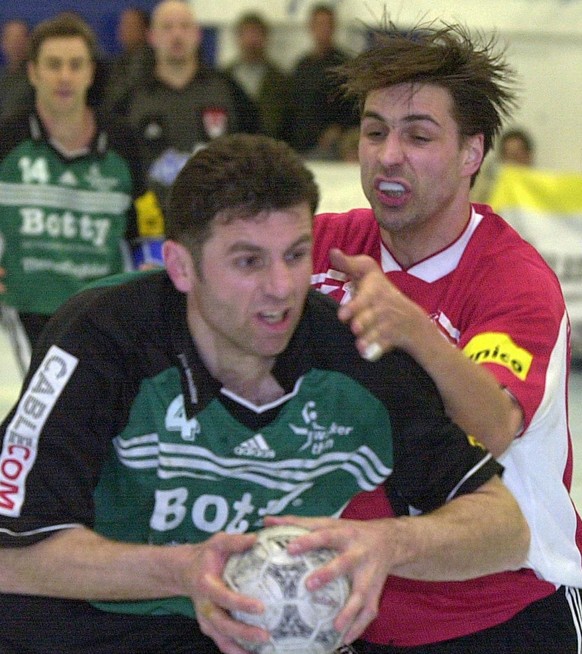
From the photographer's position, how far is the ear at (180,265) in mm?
2604

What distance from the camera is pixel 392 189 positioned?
3.29 metres

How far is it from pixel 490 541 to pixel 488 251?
0.96 metres

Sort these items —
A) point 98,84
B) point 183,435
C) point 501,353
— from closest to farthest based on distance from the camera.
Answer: point 183,435 → point 501,353 → point 98,84

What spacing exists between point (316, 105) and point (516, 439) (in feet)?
24.9

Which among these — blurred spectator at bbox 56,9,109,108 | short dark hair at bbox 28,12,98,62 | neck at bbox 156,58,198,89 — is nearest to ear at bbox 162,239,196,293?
short dark hair at bbox 28,12,98,62

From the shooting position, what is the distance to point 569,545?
3.19 meters

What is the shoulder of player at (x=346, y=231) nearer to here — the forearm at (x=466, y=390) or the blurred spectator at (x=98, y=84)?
the forearm at (x=466, y=390)

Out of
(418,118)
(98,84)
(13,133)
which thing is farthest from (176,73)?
(418,118)

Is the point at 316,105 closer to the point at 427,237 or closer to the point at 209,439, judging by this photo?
the point at 427,237

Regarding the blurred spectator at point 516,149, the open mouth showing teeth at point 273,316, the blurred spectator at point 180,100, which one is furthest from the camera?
the blurred spectator at point 516,149

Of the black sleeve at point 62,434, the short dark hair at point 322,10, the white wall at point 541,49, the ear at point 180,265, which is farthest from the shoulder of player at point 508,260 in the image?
the white wall at point 541,49

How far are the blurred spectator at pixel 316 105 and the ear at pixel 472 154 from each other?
21.8 ft

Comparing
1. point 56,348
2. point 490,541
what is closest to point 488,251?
point 490,541

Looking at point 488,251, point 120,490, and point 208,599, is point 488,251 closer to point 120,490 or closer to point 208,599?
point 120,490
